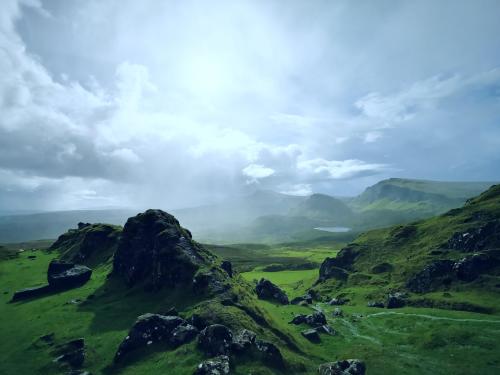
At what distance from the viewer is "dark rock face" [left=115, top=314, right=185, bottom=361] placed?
2323 inches

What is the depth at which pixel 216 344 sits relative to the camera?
182ft

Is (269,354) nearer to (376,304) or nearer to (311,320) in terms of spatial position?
(311,320)

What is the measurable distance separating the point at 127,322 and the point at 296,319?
129 feet

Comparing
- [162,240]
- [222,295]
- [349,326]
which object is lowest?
[349,326]

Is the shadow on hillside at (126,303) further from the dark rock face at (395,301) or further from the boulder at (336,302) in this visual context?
the dark rock face at (395,301)

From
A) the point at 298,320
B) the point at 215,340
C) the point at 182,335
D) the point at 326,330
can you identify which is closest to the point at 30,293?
the point at 182,335

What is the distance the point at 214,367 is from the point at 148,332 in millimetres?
16999

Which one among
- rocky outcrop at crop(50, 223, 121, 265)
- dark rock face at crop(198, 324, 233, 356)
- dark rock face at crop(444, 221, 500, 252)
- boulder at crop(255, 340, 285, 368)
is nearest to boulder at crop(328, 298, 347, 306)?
dark rock face at crop(444, 221, 500, 252)

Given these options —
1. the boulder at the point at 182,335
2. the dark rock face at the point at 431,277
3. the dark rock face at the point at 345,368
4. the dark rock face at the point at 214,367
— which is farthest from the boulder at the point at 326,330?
the dark rock face at the point at 431,277

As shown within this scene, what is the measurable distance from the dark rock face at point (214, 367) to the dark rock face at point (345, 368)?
1690 cm

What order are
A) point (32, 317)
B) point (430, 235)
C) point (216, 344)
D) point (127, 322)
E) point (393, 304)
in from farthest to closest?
point (430, 235) < point (393, 304) < point (32, 317) < point (127, 322) < point (216, 344)

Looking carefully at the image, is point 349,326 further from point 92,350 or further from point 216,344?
→ point 92,350

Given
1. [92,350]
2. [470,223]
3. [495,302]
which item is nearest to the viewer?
[92,350]

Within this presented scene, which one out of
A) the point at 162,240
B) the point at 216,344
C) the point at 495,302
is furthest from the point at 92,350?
the point at 495,302
